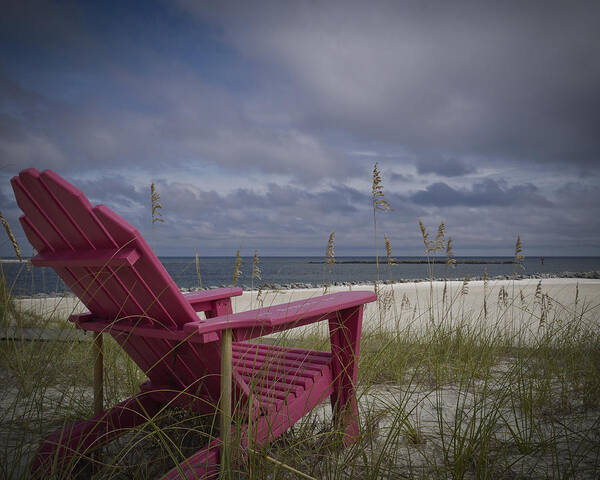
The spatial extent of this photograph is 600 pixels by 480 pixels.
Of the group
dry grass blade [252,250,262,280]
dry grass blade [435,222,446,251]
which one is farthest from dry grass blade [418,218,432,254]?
dry grass blade [252,250,262,280]

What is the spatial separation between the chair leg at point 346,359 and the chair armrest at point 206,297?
2.12 ft

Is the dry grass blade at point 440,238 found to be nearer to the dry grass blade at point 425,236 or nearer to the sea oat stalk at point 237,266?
the dry grass blade at point 425,236

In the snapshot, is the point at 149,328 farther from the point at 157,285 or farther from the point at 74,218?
the point at 74,218

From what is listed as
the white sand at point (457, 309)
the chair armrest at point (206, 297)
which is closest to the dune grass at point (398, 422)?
the white sand at point (457, 309)

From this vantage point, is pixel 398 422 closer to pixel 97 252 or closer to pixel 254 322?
pixel 254 322

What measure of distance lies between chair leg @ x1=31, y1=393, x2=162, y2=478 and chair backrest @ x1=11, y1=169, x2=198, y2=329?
1.13ft

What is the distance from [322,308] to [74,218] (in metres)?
0.89

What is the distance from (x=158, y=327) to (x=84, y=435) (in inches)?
23.3

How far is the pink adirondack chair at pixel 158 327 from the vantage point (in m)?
1.04

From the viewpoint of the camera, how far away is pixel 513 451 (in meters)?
1.44

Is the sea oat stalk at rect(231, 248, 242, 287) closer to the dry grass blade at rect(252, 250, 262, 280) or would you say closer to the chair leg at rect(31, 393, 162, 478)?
the dry grass blade at rect(252, 250, 262, 280)

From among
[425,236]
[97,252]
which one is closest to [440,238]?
[425,236]

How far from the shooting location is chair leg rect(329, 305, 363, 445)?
148cm

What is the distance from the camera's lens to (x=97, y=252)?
1.13 metres
